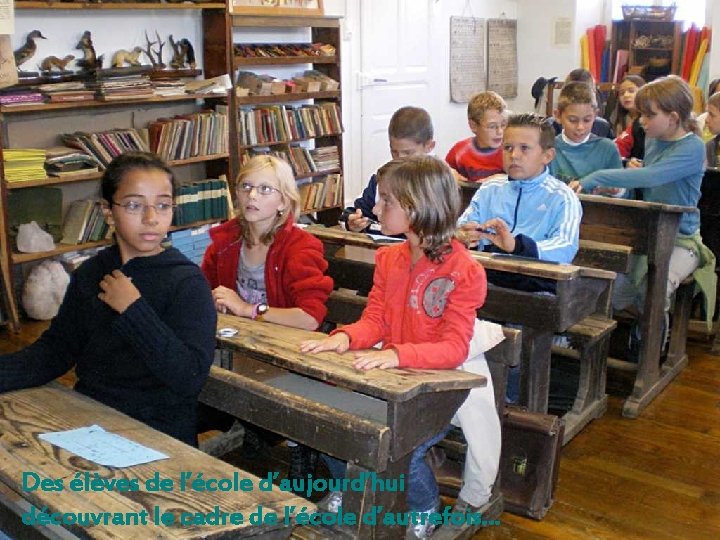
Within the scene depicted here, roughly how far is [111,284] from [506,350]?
106cm

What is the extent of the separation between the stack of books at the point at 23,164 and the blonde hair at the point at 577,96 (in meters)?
2.85

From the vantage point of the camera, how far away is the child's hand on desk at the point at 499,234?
2812mm

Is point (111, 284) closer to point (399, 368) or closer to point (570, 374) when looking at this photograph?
point (399, 368)

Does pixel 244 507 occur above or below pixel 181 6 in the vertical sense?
below

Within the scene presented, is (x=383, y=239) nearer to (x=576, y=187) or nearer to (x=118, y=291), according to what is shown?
(x=576, y=187)

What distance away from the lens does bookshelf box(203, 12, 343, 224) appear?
578cm

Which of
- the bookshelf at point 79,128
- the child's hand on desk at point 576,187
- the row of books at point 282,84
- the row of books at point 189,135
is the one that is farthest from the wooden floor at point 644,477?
the row of books at point 282,84

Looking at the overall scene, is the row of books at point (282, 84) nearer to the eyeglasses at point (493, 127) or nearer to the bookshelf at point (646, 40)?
the eyeglasses at point (493, 127)

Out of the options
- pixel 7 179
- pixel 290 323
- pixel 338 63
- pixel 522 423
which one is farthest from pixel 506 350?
pixel 338 63

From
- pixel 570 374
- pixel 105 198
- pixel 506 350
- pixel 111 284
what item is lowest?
pixel 570 374

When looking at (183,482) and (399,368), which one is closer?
(183,482)

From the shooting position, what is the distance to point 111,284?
1.80 m

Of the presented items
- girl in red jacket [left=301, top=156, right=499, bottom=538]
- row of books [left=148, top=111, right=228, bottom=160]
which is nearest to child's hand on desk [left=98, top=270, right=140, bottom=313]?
girl in red jacket [left=301, top=156, right=499, bottom=538]

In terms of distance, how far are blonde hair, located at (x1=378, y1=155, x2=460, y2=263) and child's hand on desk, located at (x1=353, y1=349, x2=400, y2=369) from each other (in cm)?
34
